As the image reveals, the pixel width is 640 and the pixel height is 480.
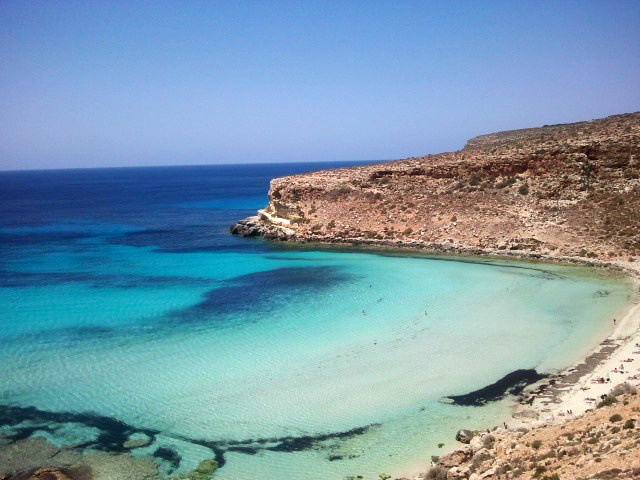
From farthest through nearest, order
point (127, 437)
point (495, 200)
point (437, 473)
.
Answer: point (495, 200)
point (127, 437)
point (437, 473)

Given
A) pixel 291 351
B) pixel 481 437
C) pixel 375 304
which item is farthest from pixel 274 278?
pixel 481 437

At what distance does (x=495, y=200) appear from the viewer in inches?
1464

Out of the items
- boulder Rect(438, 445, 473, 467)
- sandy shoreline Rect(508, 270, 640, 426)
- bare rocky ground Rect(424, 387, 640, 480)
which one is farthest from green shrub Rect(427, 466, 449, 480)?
sandy shoreline Rect(508, 270, 640, 426)

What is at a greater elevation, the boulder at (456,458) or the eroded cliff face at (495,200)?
the eroded cliff face at (495,200)

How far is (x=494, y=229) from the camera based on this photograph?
34.8 m

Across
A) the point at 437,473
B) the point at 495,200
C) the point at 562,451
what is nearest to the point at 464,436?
the point at 437,473

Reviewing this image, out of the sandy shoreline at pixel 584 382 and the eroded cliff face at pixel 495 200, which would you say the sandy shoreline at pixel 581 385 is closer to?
the sandy shoreline at pixel 584 382

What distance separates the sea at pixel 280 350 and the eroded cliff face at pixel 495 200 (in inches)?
162

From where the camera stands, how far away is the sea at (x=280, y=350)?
1199cm

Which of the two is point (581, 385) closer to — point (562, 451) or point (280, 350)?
point (562, 451)

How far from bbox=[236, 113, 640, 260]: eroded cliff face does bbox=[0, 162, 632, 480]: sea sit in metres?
4.12

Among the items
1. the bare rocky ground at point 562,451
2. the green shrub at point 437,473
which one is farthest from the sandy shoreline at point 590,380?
the green shrub at point 437,473

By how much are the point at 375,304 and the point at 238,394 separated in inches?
374

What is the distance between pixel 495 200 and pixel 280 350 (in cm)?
2550
